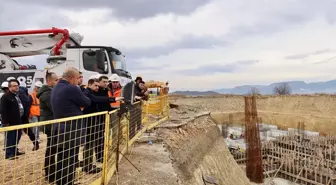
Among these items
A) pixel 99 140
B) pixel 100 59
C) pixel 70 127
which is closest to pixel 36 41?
pixel 100 59

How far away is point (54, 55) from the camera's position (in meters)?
10.3

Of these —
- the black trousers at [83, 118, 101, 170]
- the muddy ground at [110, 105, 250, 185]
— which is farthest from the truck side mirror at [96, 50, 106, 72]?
the black trousers at [83, 118, 101, 170]

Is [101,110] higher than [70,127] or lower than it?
higher

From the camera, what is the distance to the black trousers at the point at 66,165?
342 centimetres

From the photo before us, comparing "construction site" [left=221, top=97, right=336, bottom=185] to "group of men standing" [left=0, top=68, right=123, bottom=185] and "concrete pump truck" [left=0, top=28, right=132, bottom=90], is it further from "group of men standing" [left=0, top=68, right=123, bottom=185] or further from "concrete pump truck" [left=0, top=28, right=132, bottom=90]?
"group of men standing" [left=0, top=68, right=123, bottom=185]

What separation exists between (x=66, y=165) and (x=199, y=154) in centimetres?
605

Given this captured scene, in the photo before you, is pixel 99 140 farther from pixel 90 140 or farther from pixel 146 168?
pixel 146 168

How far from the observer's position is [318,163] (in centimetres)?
1612

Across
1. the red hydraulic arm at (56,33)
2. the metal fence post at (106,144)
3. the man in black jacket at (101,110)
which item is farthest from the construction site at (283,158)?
the metal fence post at (106,144)

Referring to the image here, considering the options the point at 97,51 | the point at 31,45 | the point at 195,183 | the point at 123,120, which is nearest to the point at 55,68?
the point at 97,51

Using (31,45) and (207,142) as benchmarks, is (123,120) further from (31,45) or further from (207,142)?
(31,45)

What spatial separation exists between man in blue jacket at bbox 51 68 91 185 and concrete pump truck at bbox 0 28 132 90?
5.53m

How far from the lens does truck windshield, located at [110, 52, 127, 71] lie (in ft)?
30.5

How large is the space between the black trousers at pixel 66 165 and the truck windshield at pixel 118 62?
590 cm
